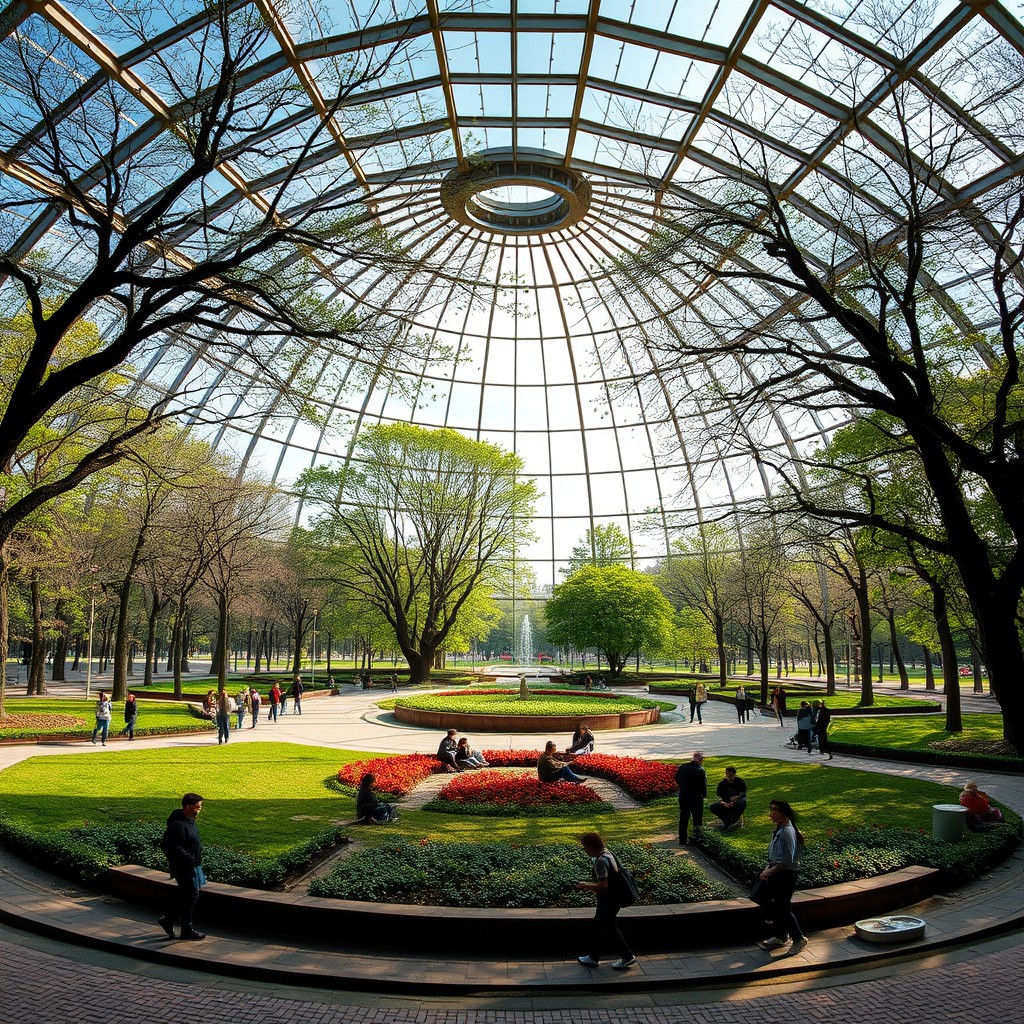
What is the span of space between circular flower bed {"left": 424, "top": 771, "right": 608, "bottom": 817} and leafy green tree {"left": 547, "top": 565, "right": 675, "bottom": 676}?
97.5 ft

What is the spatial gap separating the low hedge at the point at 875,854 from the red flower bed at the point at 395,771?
6068mm

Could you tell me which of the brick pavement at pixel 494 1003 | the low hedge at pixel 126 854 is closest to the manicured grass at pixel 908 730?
the brick pavement at pixel 494 1003

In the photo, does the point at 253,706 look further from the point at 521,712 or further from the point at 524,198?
the point at 524,198

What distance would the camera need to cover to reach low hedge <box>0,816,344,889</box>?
7840mm

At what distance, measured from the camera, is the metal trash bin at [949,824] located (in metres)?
9.53

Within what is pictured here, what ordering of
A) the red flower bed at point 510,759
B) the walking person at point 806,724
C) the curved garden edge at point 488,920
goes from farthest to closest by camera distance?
1. the walking person at point 806,724
2. the red flower bed at point 510,759
3. the curved garden edge at point 488,920

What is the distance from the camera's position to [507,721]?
2281 cm

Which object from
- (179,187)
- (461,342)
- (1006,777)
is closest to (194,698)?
(461,342)

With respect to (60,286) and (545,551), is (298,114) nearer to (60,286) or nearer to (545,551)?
(60,286)

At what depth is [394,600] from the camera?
38875 millimetres

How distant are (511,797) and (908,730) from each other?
15502mm

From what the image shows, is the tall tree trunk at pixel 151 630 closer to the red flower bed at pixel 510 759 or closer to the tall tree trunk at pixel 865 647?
the red flower bed at pixel 510 759

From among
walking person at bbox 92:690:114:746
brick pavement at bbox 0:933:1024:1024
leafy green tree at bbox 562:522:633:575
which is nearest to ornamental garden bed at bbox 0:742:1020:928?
walking person at bbox 92:690:114:746

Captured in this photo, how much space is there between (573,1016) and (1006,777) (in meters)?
13.5
